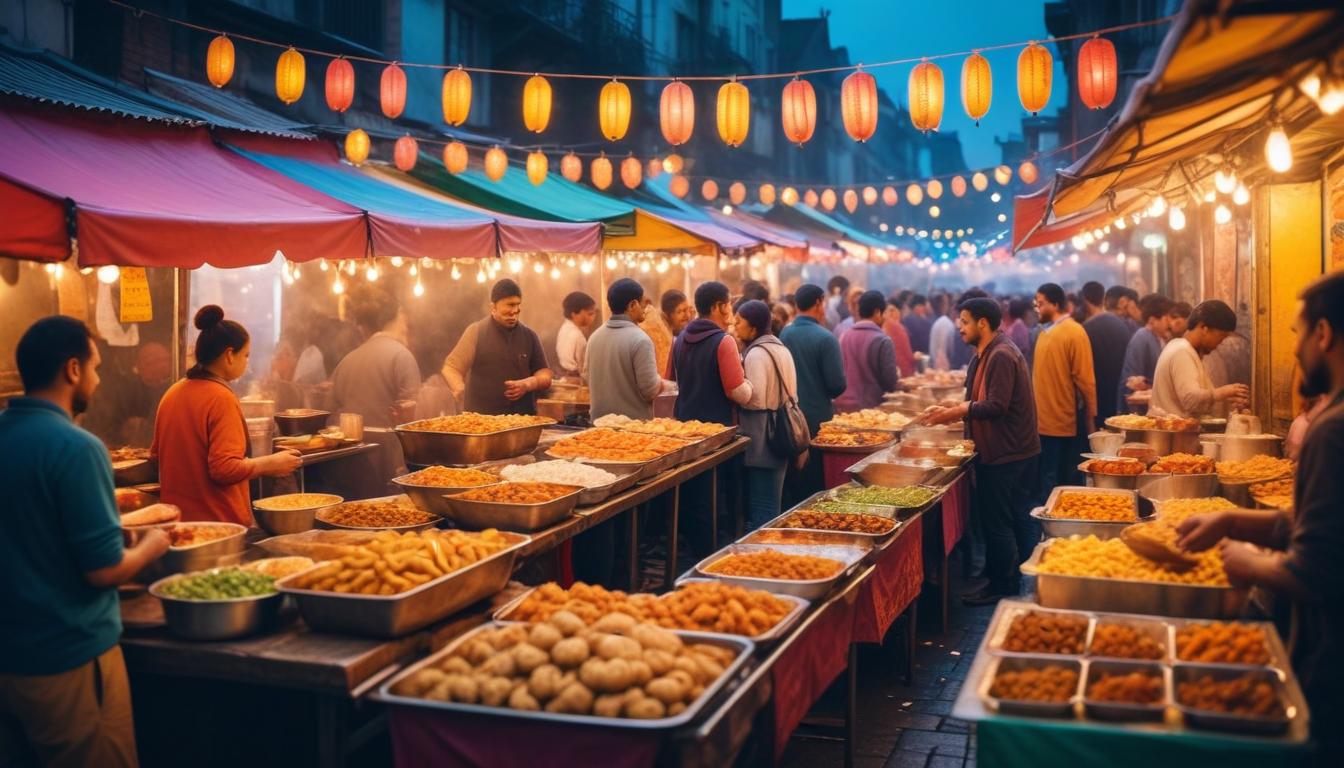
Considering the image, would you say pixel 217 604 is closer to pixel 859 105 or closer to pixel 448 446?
pixel 448 446

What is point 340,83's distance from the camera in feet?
36.4

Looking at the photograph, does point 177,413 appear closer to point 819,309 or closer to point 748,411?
point 748,411

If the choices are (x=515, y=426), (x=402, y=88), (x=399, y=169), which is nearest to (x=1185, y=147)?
(x=515, y=426)

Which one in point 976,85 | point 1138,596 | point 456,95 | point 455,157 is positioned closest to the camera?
point 1138,596

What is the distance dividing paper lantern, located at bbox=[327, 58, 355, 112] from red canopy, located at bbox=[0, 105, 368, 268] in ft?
10.3

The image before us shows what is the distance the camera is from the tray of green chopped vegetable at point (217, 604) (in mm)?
3695

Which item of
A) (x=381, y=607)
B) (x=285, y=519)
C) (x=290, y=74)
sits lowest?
(x=381, y=607)

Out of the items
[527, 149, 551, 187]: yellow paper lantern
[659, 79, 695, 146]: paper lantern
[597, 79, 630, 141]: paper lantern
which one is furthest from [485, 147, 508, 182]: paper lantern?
[659, 79, 695, 146]: paper lantern

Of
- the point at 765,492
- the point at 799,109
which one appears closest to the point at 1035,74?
the point at 799,109

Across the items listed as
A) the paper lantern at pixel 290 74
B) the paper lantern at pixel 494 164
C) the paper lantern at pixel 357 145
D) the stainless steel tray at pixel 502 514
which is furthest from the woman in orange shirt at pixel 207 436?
the paper lantern at pixel 494 164

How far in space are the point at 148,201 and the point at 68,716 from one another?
3.44 metres

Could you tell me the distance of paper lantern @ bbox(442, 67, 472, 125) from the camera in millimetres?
11039

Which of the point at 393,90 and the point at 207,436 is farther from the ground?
the point at 393,90

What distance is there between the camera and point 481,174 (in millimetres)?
14656
